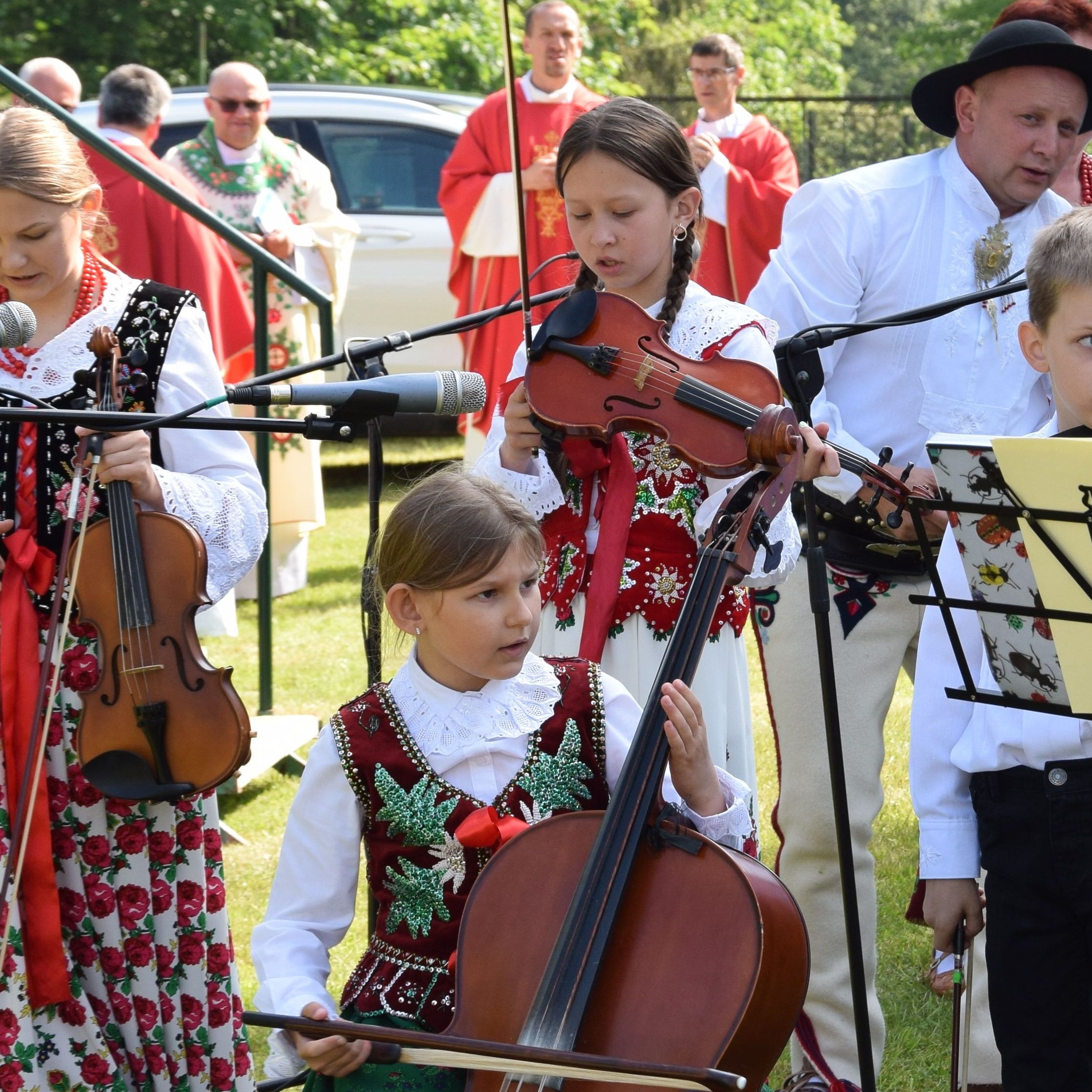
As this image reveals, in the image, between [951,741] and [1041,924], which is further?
[951,741]

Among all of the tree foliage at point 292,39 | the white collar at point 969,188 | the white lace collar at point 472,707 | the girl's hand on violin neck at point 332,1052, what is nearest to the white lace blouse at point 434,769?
the white lace collar at point 472,707

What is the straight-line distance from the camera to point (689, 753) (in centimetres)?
193

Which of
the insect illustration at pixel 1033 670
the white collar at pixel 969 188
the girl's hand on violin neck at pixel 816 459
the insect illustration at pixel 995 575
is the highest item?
the white collar at pixel 969 188

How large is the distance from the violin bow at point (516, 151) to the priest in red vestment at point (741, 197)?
4.33 metres

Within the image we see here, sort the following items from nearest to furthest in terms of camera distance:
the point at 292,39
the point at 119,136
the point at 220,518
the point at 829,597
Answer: the point at 829,597
the point at 220,518
the point at 119,136
the point at 292,39

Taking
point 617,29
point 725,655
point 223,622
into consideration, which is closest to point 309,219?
point 223,622

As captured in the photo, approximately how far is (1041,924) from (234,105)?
531cm

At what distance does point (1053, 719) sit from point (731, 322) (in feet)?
2.77

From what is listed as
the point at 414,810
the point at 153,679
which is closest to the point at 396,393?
the point at 414,810

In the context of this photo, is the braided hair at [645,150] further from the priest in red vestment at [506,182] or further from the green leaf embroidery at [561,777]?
the priest in red vestment at [506,182]

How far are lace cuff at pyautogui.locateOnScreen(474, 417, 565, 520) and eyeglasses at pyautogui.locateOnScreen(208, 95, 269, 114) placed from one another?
172 inches

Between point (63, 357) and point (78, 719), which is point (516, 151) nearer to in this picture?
point (63, 357)

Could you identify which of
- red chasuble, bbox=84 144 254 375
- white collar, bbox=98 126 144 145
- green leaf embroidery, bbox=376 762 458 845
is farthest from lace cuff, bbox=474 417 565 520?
white collar, bbox=98 126 144 145

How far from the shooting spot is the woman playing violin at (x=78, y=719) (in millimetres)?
2549
